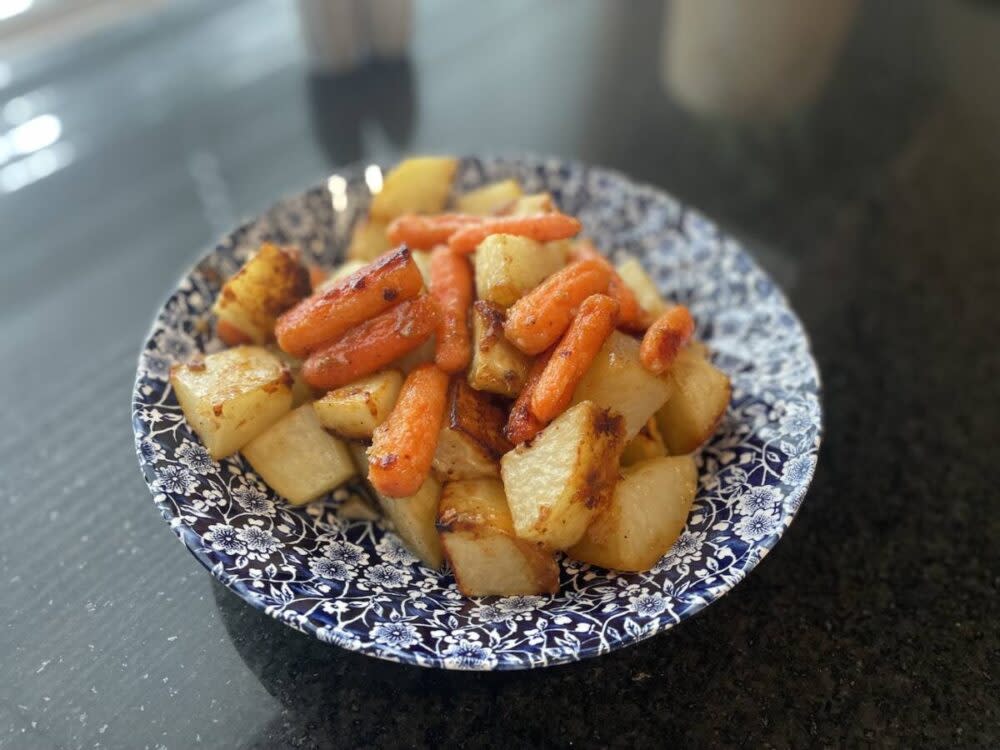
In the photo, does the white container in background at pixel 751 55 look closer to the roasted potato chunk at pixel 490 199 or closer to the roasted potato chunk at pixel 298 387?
the roasted potato chunk at pixel 490 199

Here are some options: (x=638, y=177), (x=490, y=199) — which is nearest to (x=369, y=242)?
(x=490, y=199)

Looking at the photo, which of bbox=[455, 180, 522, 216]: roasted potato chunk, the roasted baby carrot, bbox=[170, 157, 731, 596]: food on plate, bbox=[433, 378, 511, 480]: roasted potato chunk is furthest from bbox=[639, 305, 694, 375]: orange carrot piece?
bbox=[455, 180, 522, 216]: roasted potato chunk

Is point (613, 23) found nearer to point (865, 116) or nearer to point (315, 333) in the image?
point (865, 116)

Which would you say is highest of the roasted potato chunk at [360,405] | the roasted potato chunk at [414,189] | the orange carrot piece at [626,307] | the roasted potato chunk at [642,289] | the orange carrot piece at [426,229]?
the roasted potato chunk at [414,189]

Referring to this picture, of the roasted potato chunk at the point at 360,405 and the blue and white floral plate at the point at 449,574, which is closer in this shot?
the blue and white floral plate at the point at 449,574

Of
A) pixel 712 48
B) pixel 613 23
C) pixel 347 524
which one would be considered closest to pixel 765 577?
pixel 347 524

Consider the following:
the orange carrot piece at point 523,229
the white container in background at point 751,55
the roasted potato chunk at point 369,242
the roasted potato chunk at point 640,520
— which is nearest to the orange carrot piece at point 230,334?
the roasted potato chunk at point 369,242
